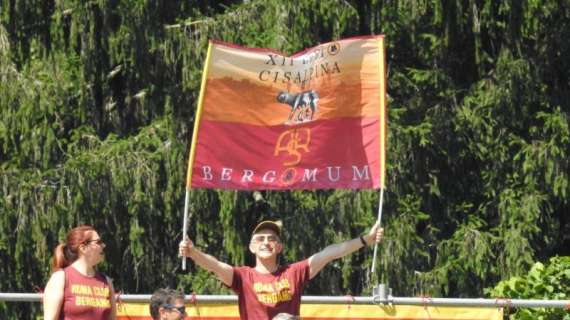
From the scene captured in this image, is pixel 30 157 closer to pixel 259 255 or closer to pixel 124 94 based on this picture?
pixel 124 94

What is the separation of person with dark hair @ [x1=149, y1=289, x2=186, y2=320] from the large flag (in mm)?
2030

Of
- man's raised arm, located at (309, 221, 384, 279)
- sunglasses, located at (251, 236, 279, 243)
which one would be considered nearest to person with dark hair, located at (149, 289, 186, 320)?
sunglasses, located at (251, 236, 279, 243)

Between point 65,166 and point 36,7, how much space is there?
184 centimetres

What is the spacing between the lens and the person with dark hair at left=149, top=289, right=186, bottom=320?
7.91 metres

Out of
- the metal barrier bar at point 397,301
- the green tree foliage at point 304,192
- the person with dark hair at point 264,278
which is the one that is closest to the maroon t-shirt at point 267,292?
the person with dark hair at point 264,278

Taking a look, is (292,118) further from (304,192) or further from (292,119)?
(304,192)

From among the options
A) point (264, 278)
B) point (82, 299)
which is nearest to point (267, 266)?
point (264, 278)

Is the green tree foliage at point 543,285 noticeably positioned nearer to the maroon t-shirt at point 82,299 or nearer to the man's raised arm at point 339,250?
the man's raised arm at point 339,250

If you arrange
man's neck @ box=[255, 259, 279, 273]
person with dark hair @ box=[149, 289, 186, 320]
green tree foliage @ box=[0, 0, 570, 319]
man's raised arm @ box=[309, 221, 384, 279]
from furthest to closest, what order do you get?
green tree foliage @ box=[0, 0, 570, 319]
man's raised arm @ box=[309, 221, 384, 279]
man's neck @ box=[255, 259, 279, 273]
person with dark hair @ box=[149, 289, 186, 320]

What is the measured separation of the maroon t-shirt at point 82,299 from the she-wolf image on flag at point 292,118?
44.1 inches

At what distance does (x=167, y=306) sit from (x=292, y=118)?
2053mm

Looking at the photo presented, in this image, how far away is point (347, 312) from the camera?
10.1 m

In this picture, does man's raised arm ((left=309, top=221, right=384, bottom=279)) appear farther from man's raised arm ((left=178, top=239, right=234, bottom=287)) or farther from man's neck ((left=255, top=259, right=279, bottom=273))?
man's raised arm ((left=178, top=239, right=234, bottom=287))

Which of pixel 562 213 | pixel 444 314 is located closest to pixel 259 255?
pixel 444 314
